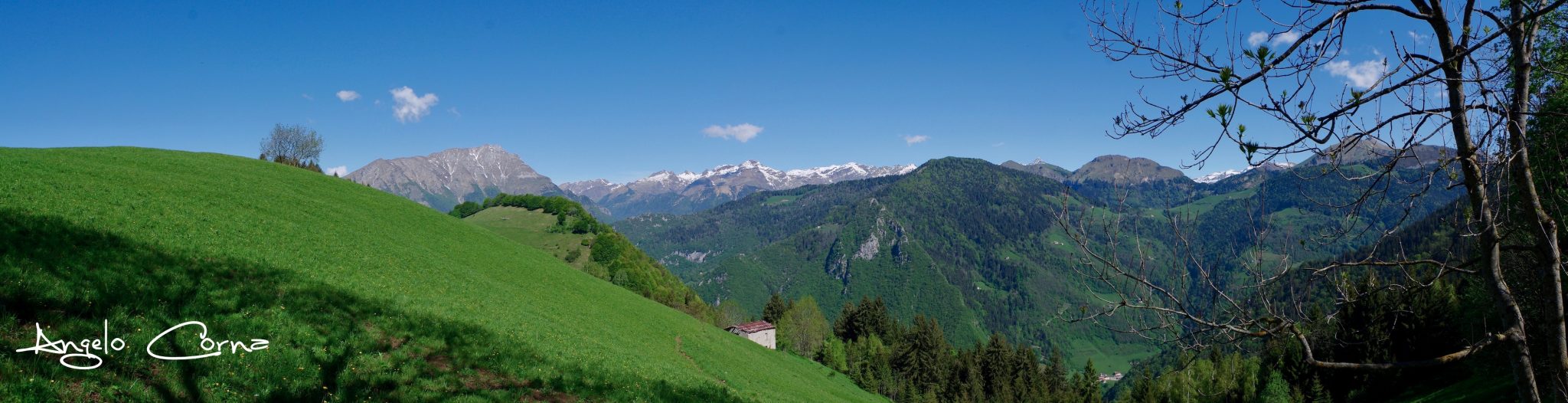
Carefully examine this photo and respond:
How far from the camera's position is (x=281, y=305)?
1404cm

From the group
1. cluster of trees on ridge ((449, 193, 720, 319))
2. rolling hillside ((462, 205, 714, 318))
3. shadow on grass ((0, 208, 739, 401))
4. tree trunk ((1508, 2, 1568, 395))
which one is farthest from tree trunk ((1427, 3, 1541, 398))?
cluster of trees on ridge ((449, 193, 720, 319))

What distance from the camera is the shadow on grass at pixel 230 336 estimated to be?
31.4ft

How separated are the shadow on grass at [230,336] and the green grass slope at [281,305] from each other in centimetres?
4

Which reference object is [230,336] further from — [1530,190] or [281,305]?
[1530,190]

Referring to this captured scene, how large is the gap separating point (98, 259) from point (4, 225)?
250cm

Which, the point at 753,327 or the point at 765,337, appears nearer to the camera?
the point at 753,327

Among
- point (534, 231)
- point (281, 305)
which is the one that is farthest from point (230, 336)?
point (534, 231)

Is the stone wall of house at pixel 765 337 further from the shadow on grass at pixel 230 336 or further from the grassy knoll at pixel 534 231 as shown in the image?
the shadow on grass at pixel 230 336

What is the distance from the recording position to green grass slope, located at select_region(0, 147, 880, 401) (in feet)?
34.1

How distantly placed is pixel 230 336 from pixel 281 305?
2.53 meters

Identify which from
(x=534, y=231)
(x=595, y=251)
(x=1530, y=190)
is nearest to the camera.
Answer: (x=1530, y=190)

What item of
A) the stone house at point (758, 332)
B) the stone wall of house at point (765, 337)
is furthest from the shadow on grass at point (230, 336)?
the stone wall of house at point (765, 337)

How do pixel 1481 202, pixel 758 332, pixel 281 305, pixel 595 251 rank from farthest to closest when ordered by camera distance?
pixel 595 251 < pixel 758 332 < pixel 281 305 < pixel 1481 202

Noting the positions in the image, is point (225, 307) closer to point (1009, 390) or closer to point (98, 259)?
point (98, 259)
